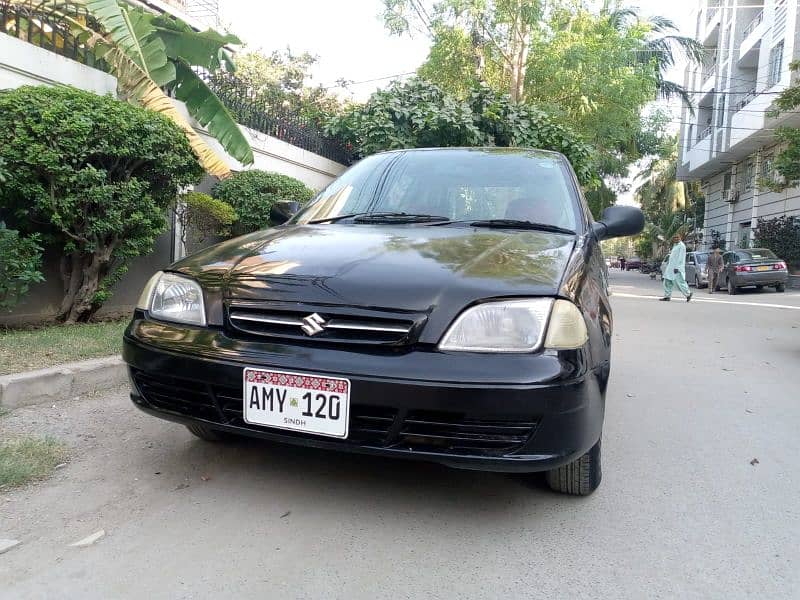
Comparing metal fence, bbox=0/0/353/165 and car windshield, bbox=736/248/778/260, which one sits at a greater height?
metal fence, bbox=0/0/353/165

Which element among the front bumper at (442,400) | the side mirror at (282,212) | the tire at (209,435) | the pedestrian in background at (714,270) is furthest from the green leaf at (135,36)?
the pedestrian in background at (714,270)

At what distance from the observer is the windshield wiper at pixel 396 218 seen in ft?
10.4

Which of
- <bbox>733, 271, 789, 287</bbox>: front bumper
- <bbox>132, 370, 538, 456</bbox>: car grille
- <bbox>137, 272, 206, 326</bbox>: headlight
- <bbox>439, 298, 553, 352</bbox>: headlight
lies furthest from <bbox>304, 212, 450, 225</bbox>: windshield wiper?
<bbox>733, 271, 789, 287</bbox>: front bumper

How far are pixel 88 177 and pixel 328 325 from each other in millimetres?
4142

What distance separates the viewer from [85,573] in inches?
77.9

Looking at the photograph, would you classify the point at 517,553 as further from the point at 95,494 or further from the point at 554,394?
the point at 95,494

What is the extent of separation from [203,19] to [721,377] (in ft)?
59.3

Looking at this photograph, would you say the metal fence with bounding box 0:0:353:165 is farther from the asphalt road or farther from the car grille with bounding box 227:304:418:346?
the car grille with bounding box 227:304:418:346

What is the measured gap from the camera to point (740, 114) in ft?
79.9

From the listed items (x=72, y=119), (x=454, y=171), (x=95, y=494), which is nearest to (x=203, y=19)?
(x=72, y=119)

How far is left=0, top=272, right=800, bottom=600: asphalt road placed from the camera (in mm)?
1976

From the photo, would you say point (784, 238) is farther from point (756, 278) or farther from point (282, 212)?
point (282, 212)

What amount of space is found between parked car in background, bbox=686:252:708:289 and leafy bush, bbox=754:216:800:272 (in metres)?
2.18

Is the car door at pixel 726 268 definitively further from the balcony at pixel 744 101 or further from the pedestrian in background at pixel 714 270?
the balcony at pixel 744 101
